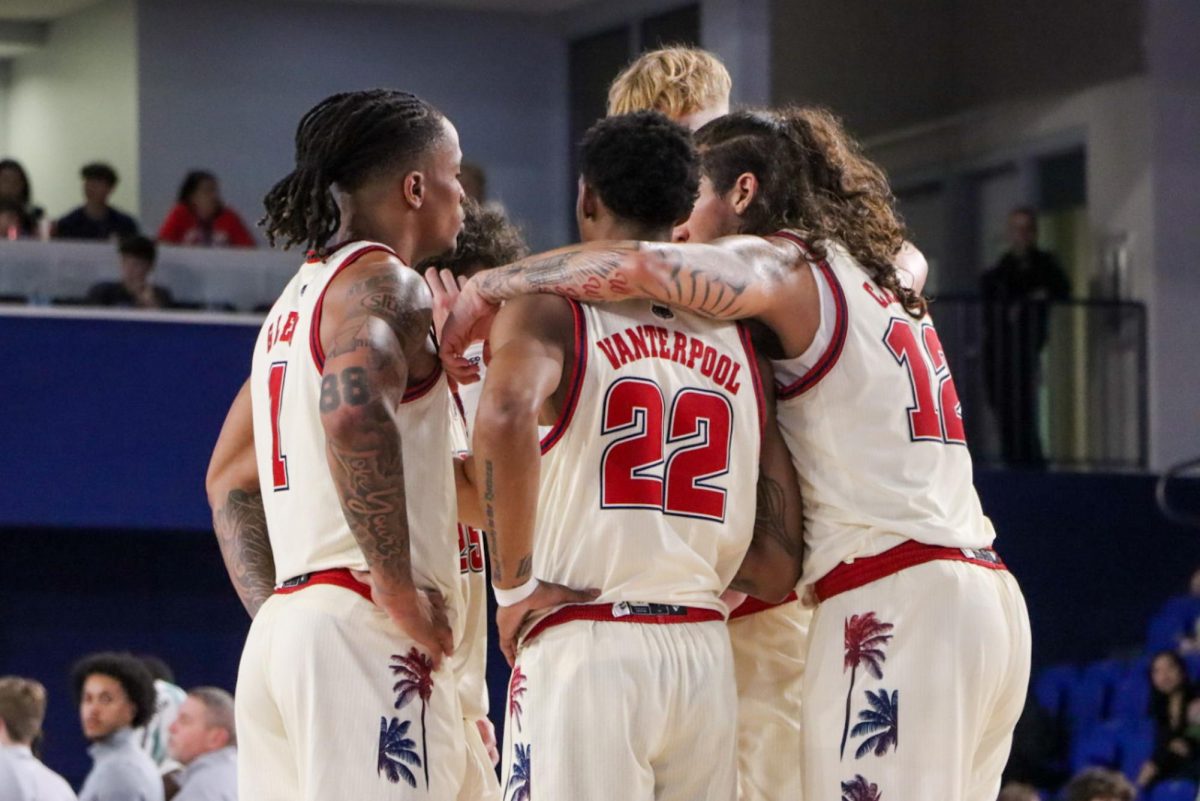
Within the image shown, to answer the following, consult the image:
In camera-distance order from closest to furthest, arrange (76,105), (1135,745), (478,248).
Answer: (478,248) → (1135,745) → (76,105)

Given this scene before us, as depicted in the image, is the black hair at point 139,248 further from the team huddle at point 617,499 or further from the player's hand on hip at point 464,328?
the player's hand on hip at point 464,328

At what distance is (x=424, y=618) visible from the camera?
4090 mm

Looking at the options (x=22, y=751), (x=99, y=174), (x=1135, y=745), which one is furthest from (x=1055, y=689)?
(x=99, y=174)

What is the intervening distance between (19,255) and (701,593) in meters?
9.57

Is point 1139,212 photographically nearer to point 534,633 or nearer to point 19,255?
point 19,255

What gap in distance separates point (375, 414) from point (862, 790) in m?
1.29

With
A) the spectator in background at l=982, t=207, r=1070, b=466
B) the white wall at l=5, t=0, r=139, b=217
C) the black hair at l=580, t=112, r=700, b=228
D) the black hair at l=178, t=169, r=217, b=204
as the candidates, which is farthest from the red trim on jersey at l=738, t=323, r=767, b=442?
the white wall at l=5, t=0, r=139, b=217

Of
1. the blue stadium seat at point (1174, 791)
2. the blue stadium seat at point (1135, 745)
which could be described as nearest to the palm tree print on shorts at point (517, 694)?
the blue stadium seat at point (1174, 791)

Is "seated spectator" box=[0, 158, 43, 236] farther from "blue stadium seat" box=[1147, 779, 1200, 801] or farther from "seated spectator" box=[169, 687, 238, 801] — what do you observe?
"blue stadium seat" box=[1147, 779, 1200, 801]

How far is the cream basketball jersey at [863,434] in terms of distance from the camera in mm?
4328

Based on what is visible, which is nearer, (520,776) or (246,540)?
(520,776)

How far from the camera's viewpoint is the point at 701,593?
4156 mm

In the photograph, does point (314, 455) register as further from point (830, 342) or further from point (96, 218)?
point (96, 218)

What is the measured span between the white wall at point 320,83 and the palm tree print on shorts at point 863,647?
1286 centimetres
